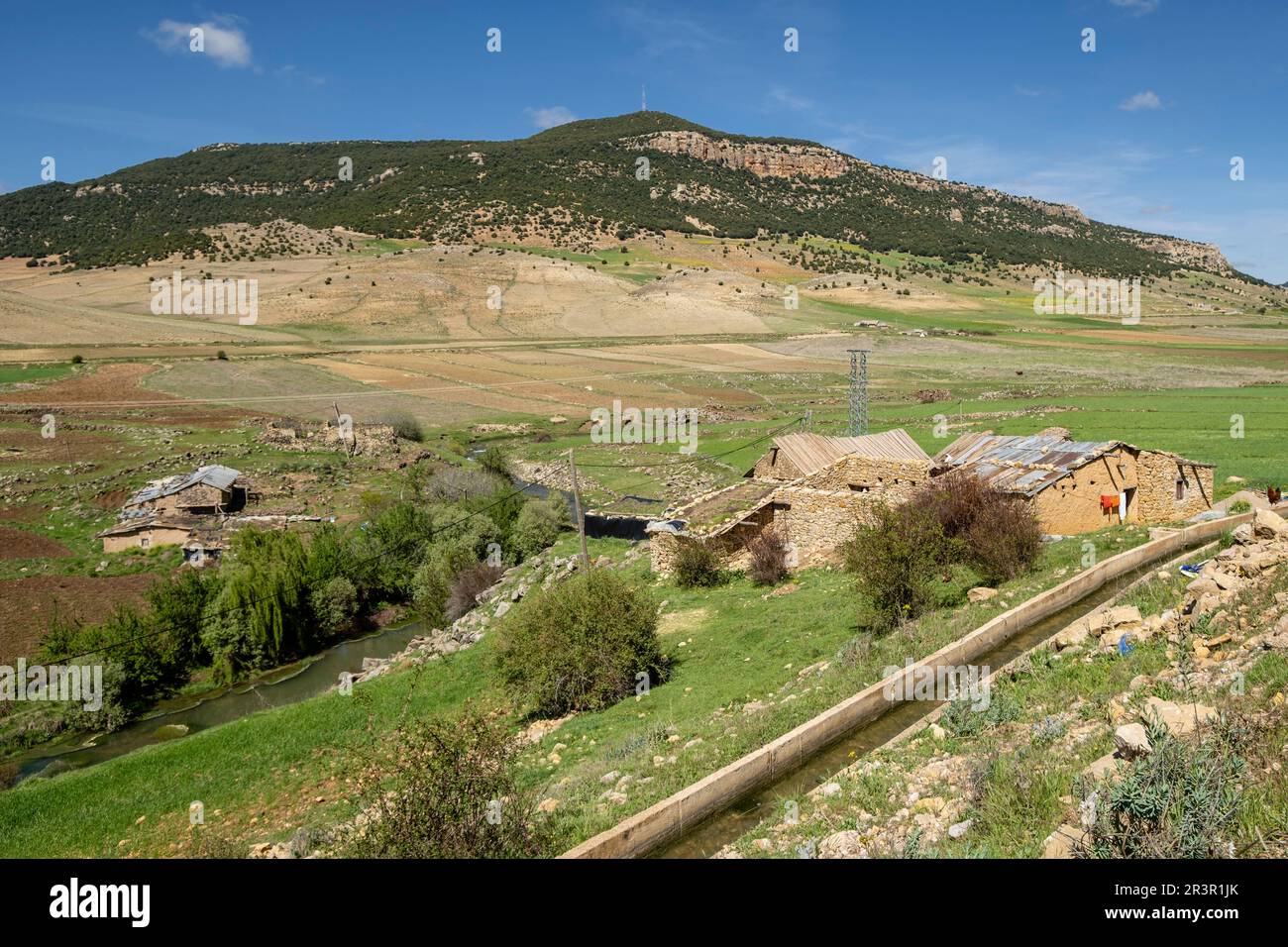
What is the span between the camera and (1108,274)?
155 meters

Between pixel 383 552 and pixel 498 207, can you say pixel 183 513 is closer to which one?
pixel 383 552

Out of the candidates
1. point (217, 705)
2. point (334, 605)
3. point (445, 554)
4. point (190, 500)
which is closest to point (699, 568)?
point (445, 554)

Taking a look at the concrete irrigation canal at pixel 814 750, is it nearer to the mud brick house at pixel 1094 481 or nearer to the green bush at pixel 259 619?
the mud brick house at pixel 1094 481

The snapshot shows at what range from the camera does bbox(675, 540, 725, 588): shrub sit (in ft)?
78.2

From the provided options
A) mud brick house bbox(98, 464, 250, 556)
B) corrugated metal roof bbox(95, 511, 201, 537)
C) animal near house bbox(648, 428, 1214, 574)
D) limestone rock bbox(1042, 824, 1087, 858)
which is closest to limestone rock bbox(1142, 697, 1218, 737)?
limestone rock bbox(1042, 824, 1087, 858)

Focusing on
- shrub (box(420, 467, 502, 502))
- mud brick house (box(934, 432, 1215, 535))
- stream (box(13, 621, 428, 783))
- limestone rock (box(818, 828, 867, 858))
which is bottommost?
stream (box(13, 621, 428, 783))

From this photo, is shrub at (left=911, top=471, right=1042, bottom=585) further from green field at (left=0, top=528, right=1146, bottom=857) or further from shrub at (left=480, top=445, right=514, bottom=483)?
shrub at (left=480, top=445, right=514, bottom=483)

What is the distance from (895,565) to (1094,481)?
10786 mm

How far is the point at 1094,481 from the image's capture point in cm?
2320

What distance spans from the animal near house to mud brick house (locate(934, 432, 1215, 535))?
0.10ft

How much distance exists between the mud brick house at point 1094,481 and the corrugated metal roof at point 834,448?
3.51 m
